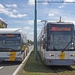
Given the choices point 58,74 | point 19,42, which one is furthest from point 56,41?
point 19,42

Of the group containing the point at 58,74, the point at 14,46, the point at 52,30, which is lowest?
the point at 58,74

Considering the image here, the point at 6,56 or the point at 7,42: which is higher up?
the point at 7,42

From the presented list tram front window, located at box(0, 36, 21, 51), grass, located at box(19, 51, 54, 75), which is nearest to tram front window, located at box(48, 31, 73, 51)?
grass, located at box(19, 51, 54, 75)

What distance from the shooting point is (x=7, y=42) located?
66.4 ft

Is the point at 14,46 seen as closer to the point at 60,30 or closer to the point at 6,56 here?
the point at 6,56

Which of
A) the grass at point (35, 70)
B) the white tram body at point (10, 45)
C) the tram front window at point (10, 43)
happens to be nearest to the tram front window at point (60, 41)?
the grass at point (35, 70)

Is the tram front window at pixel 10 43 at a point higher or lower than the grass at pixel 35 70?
higher

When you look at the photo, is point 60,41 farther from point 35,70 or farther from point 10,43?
point 10,43

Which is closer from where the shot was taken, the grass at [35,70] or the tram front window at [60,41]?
the grass at [35,70]

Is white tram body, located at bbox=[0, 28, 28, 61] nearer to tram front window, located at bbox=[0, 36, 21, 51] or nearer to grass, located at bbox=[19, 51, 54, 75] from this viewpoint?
tram front window, located at bbox=[0, 36, 21, 51]

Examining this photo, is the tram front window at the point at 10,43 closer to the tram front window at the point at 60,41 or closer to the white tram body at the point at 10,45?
the white tram body at the point at 10,45

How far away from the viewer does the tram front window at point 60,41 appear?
15.6 meters

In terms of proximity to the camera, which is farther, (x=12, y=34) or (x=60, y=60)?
(x=12, y=34)

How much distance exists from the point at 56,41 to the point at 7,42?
610cm
